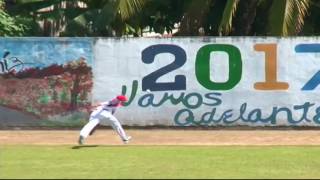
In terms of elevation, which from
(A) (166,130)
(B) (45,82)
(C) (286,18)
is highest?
(C) (286,18)

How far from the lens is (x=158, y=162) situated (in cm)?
1206

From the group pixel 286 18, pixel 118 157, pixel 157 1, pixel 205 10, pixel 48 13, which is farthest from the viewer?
pixel 48 13

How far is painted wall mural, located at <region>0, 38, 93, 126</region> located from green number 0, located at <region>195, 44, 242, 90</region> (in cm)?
281

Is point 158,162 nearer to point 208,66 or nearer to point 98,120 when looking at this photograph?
point 98,120

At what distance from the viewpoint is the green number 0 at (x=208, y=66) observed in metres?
18.2

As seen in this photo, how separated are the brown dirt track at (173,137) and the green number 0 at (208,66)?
1.20 meters

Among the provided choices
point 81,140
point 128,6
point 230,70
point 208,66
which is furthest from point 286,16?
point 81,140

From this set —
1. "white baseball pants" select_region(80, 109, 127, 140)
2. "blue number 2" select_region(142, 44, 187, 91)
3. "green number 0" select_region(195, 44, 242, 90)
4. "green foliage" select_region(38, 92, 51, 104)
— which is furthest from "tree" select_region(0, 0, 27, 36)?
"white baseball pants" select_region(80, 109, 127, 140)

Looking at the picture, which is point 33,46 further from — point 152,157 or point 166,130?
point 152,157

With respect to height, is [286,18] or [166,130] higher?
[286,18]

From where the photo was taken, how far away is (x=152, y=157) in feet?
41.9

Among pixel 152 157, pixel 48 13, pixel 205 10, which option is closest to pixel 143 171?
pixel 152 157

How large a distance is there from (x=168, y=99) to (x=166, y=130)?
2.62ft

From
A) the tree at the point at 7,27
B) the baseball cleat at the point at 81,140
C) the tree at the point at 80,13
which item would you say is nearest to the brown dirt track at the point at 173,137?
the baseball cleat at the point at 81,140
